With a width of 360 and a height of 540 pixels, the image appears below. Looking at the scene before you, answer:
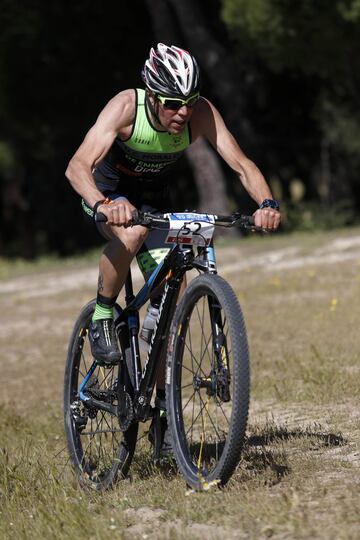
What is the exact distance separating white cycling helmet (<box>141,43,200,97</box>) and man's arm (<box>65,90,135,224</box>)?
0.65 feet

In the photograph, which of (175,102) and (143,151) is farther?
(143,151)

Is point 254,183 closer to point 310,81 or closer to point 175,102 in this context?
point 175,102

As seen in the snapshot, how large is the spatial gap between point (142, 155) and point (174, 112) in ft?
1.15

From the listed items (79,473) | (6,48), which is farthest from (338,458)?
(6,48)

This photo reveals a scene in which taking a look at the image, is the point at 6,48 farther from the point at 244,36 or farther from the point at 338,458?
the point at 338,458

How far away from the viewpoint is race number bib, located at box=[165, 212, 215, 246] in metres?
5.66

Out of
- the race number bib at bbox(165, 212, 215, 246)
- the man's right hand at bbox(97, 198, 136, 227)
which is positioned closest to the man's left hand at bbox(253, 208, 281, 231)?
the race number bib at bbox(165, 212, 215, 246)

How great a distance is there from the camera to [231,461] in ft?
17.1

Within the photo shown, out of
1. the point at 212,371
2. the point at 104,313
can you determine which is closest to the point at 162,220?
the point at 212,371

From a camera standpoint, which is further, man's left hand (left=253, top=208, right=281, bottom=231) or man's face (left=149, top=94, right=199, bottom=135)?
man's face (left=149, top=94, right=199, bottom=135)

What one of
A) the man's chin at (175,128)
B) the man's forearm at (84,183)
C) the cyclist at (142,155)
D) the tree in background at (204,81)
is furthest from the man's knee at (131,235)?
the tree in background at (204,81)

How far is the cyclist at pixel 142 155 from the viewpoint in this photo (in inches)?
235

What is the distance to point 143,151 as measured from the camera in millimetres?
6285

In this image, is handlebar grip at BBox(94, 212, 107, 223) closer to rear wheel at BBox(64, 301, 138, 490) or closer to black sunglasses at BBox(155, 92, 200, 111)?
black sunglasses at BBox(155, 92, 200, 111)
